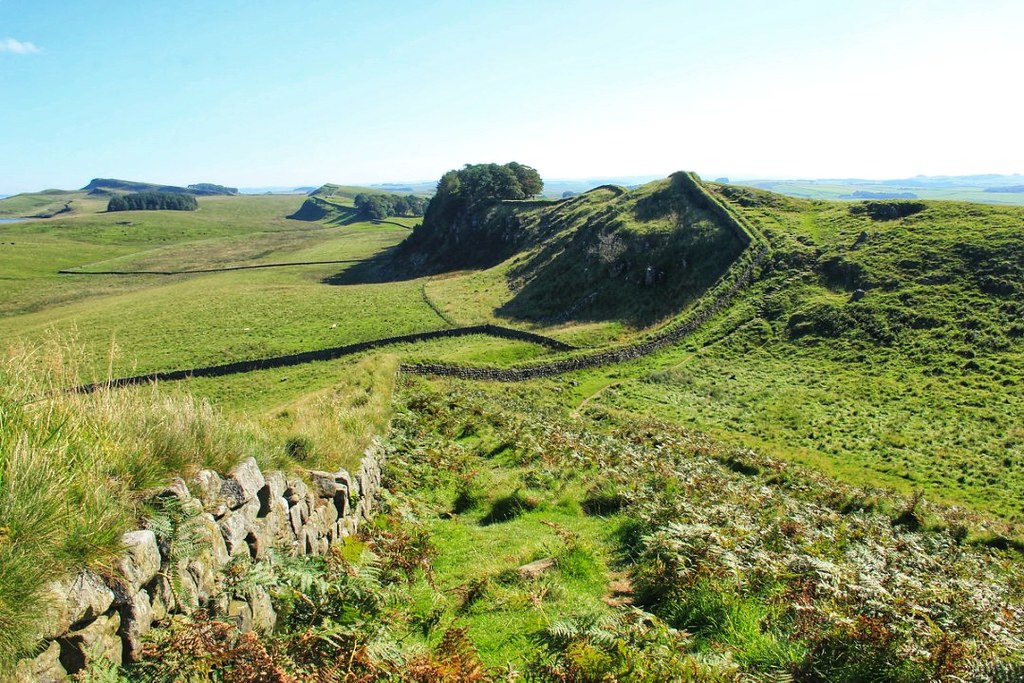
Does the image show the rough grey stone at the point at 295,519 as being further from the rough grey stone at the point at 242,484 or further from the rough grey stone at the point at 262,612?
the rough grey stone at the point at 262,612

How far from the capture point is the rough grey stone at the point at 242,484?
7430mm

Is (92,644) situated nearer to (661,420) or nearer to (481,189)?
(661,420)

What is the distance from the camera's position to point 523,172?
394 ft

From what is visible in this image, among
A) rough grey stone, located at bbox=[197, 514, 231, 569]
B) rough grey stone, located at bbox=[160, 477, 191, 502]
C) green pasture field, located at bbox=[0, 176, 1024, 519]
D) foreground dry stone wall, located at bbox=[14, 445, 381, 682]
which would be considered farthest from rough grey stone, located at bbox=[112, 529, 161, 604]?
green pasture field, located at bbox=[0, 176, 1024, 519]

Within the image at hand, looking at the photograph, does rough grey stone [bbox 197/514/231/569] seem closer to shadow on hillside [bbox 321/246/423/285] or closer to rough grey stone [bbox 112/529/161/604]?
rough grey stone [bbox 112/529/161/604]

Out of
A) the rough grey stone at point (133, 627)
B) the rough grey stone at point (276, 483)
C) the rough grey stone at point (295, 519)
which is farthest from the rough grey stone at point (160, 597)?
the rough grey stone at point (295, 519)

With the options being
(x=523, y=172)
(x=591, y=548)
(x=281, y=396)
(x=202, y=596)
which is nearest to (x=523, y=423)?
(x=591, y=548)

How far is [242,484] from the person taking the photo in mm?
7684

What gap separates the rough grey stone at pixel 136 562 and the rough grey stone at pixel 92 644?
22 centimetres

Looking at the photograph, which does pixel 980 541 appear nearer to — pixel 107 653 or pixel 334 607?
pixel 334 607

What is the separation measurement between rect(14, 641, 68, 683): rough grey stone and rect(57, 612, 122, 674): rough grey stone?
7 cm

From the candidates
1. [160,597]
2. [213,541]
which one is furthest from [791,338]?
[160,597]

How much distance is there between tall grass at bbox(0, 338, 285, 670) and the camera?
4.66 metres

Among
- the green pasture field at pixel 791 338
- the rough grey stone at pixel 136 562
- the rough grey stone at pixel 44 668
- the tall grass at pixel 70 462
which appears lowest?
the green pasture field at pixel 791 338
